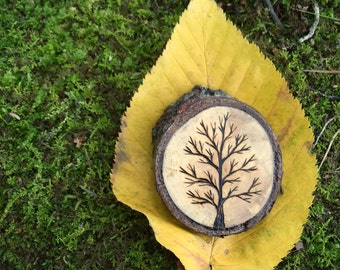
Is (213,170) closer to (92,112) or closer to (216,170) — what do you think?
(216,170)

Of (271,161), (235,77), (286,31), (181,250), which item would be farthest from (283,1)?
(181,250)

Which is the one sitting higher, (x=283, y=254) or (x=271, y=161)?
(x=271, y=161)

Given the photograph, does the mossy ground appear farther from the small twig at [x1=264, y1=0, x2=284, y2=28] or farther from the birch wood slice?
the birch wood slice

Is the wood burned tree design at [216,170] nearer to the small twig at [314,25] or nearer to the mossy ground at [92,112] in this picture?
the mossy ground at [92,112]

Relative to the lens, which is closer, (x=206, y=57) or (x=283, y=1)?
(x=206, y=57)

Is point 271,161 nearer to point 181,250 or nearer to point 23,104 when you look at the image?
point 181,250

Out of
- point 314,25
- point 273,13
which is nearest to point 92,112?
point 273,13

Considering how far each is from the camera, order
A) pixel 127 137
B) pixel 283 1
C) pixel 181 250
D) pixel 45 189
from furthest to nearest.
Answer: pixel 283 1, pixel 45 189, pixel 127 137, pixel 181 250
